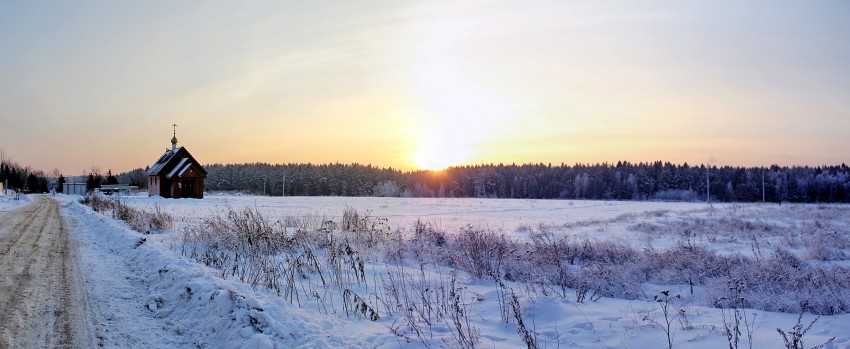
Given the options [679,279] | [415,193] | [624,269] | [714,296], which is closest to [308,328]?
[714,296]

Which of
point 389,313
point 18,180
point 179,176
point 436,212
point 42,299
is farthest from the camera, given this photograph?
point 18,180

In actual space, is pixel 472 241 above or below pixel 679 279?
above

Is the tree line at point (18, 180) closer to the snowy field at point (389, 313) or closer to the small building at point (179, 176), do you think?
the small building at point (179, 176)

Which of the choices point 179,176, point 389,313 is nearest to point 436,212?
point 179,176

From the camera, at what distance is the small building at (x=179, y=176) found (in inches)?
1880

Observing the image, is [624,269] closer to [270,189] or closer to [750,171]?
[270,189]

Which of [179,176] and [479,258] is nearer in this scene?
[479,258]

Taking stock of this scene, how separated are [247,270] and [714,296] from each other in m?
7.46

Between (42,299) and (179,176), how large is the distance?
1804 inches

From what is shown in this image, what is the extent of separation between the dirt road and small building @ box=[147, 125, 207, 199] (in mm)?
39297

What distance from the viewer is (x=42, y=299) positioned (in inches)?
241

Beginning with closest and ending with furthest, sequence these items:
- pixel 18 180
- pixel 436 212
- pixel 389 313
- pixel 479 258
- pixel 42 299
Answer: pixel 389 313 → pixel 42 299 → pixel 479 258 → pixel 436 212 → pixel 18 180

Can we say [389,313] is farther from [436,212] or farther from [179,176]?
[179,176]

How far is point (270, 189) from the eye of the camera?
100 m
